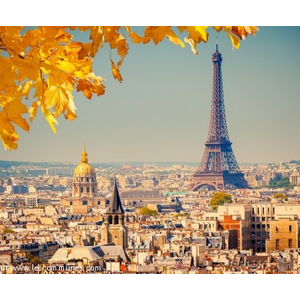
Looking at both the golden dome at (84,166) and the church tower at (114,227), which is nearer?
the golden dome at (84,166)

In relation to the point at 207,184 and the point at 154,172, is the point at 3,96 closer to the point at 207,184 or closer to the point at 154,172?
the point at 154,172

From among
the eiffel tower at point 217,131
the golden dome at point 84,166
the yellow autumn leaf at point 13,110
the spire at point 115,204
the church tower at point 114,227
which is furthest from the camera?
the church tower at point 114,227

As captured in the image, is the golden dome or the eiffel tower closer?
the golden dome

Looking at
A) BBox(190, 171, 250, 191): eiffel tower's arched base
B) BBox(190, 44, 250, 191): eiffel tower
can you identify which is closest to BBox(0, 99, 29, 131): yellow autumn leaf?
BBox(190, 44, 250, 191): eiffel tower

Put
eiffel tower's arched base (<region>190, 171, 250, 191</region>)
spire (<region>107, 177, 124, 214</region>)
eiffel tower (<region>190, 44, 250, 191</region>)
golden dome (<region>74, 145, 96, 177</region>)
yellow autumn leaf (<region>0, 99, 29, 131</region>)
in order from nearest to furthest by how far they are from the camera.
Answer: yellow autumn leaf (<region>0, 99, 29, 131</region>)
golden dome (<region>74, 145, 96, 177</region>)
eiffel tower (<region>190, 44, 250, 191</region>)
eiffel tower's arched base (<region>190, 171, 250, 191</region>)
spire (<region>107, 177, 124, 214</region>)

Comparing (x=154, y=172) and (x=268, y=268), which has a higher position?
(x=154, y=172)

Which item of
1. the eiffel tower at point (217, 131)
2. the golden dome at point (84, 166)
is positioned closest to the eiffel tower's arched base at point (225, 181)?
the eiffel tower at point (217, 131)

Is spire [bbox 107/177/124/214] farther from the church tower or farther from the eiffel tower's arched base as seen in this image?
the eiffel tower's arched base

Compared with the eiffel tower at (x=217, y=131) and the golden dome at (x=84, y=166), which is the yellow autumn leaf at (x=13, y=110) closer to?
the eiffel tower at (x=217, y=131)

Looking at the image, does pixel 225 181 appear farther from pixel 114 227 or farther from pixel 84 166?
pixel 84 166
